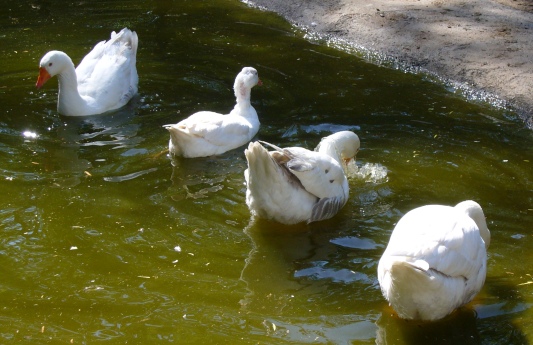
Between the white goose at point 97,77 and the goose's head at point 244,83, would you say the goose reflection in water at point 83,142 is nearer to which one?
the white goose at point 97,77

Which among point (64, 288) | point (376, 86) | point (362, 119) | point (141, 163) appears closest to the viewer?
point (64, 288)

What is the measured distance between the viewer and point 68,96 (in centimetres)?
855

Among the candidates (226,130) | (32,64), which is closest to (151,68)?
(32,64)

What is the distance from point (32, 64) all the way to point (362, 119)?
4465 millimetres

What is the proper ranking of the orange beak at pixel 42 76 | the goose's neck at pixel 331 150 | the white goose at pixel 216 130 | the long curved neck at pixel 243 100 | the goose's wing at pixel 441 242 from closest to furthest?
1. the goose's wing at pixel 441 242
2. the goose's neck at pixel 331 150
3. the white goose at pixel 216 130
4. the long curved neck at pixel 243 100
5. the orange beak at pixel 42 76

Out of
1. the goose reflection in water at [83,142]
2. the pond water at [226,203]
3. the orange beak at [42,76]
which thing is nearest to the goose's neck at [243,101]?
the pond water at [226,203]

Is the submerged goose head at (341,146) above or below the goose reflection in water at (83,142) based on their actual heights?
above

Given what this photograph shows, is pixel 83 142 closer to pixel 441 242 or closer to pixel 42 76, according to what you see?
pixel 42 76

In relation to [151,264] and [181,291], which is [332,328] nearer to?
[181,291]

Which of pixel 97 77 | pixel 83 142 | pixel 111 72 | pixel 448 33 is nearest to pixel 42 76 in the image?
pixel 97 77

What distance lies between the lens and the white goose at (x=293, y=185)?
19.8ft

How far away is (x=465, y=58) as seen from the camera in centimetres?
989

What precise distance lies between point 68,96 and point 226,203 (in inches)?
114

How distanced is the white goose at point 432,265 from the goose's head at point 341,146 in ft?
6.73
